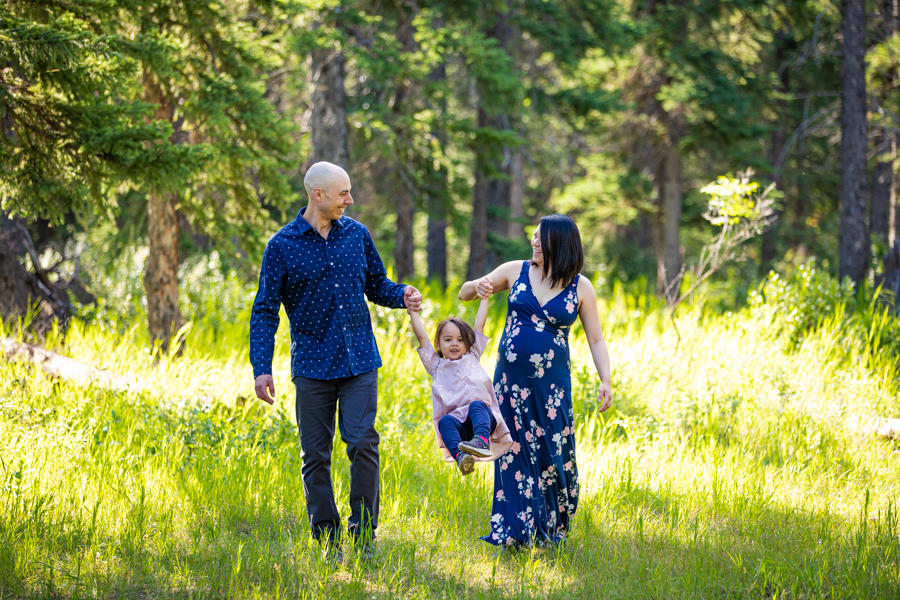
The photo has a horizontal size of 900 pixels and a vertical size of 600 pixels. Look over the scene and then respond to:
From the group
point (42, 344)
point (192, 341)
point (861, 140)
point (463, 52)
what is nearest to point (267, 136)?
point (192, 341)

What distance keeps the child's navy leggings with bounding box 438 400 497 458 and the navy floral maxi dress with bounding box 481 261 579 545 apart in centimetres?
25

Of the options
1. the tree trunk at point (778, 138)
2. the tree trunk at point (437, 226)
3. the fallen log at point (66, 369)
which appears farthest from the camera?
the tree trunk at point (778, 138)

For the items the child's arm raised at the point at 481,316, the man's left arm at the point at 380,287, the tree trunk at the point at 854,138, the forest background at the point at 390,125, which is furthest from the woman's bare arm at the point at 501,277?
the tree trunk at the point at 854,138

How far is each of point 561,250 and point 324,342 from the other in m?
1.47

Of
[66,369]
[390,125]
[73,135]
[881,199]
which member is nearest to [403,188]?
[390,125]

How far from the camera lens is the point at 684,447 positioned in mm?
5602

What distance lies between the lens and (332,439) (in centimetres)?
371

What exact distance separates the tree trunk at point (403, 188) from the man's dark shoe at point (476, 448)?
7.89 meters

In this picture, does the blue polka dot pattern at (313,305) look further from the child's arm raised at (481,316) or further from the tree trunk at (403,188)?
the tree trunk at (403,188)

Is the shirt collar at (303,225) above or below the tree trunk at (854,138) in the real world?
below

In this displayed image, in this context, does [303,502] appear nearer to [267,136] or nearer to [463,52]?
[267,136]

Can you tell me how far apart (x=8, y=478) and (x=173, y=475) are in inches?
37.6

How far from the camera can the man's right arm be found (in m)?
3.62

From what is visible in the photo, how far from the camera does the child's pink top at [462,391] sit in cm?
387
